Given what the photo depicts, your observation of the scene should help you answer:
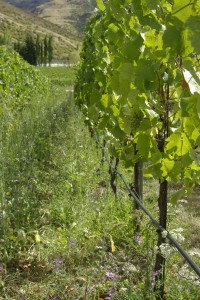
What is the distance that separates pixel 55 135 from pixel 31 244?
13.8ft

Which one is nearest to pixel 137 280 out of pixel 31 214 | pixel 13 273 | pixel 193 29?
pixel 13 273

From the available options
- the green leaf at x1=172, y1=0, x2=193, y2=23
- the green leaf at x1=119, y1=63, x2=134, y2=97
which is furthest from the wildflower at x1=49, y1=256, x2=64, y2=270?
the green leaf at x1=172, y1=0, x2=193, y2=23

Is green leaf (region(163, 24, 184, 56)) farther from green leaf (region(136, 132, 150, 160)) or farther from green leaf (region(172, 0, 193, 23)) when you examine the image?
green leaf (region(136, 132, 150, 160))

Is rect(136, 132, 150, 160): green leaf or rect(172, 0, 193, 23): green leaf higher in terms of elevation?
rect(172, 0, 193, 23): green leaf

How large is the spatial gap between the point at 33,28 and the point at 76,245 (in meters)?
146

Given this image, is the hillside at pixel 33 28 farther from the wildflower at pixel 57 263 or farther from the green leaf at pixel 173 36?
the green leaf at pixel 173 36

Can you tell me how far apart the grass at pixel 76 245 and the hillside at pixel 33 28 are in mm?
123259

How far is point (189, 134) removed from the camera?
5.84ft

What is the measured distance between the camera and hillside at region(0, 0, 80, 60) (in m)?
128

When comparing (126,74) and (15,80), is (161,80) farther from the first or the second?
(15,80)

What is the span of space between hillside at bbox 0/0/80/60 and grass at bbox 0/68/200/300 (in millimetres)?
123259

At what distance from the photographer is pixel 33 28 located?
141 meters

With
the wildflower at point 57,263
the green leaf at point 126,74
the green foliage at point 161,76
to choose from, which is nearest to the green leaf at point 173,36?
the green foliage at point 161,76

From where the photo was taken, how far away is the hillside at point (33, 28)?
128 m
